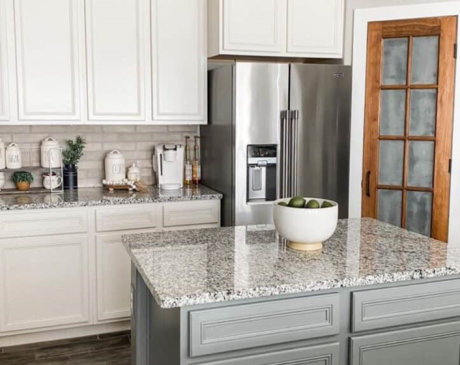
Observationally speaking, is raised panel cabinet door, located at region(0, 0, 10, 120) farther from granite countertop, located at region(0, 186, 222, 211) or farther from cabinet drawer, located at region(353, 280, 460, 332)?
cabinet drawer, located at region(353, 280, 460, 332)

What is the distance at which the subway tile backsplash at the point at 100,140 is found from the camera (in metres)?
3.86

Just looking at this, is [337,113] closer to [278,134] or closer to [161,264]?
[278,134]

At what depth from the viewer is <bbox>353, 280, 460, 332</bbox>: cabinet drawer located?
194 cm

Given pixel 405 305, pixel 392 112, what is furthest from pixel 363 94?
pixel 405 305

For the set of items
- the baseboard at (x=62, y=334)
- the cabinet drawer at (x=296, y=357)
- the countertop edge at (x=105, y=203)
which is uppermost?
the countertop edge at (x=105, y=203)

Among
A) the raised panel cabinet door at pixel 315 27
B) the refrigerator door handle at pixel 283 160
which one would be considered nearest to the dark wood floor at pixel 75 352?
the refrigerator door handle at pixel 283 160

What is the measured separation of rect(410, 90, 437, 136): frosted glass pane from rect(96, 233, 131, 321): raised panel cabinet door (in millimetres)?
2195

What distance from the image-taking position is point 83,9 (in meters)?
3.52

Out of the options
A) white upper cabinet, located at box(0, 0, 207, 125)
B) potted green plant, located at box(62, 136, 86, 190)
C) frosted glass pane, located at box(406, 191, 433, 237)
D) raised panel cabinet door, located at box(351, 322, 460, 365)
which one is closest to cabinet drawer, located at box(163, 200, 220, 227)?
white upper cabinet, located at box(0, 0, 207, 125)

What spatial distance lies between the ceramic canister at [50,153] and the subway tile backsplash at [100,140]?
0.35 ft

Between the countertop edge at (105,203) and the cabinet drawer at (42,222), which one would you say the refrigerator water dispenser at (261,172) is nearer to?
the countertop edge at (105,203)

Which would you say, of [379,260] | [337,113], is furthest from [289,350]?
[337,113]

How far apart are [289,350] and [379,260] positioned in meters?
0.51

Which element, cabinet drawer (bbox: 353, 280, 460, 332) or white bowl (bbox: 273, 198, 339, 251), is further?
white bowl (bbox: 273, 198, 339, 251)
